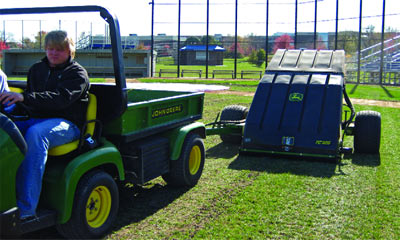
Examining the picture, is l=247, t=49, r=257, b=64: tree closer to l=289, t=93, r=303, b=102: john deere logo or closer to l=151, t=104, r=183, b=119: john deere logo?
l=289, t=93, r=303, b=102: john deere logo

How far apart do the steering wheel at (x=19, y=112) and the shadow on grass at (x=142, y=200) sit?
134 centimetres

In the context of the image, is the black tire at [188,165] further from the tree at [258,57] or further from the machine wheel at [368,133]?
the tree at [258,57]

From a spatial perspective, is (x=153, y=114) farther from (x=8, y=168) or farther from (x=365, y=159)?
(x=365, y=159)

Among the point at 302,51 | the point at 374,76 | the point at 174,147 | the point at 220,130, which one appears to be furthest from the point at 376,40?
the point at 174,147

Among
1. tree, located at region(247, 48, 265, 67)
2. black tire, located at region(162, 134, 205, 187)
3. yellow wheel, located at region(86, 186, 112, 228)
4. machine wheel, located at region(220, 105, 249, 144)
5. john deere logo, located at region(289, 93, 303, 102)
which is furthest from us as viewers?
tree, located at region(247, 48, 265, 67)

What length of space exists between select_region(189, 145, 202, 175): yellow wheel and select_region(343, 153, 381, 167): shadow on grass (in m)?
2.70

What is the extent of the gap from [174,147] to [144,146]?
66 cm

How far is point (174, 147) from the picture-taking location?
221 inches

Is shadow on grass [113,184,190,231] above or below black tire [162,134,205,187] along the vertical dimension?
below

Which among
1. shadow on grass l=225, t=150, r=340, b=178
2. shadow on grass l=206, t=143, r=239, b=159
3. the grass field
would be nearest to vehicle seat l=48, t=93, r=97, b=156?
the grass field

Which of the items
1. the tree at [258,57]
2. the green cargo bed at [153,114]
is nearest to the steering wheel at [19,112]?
the green cargo bed at [153,114]

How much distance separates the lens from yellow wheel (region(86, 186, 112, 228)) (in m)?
4.24

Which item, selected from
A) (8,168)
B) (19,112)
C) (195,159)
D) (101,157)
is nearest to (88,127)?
(101,157)

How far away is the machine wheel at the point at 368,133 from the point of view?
8.02 metres
